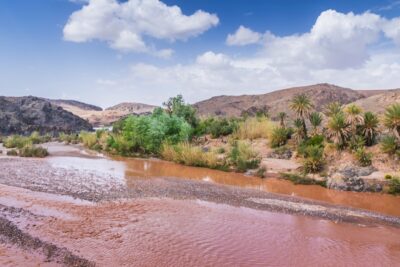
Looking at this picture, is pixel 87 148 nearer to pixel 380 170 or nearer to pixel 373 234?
pixel 380 170

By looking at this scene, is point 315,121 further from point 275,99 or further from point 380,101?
point 275,99

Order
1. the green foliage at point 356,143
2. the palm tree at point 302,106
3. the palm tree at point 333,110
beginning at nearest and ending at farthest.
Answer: the green foliage at point 356,143
the palm tree at point 333,110
the palm tree at point 302,106


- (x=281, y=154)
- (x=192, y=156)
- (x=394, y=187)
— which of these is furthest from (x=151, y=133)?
(x=394, y=187)

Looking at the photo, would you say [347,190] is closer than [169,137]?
Yes

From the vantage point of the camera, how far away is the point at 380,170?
2023 centimetres

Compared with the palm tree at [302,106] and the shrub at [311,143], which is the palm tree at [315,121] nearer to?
the palm tree at [302,106]

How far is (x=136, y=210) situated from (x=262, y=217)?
4.37 meters

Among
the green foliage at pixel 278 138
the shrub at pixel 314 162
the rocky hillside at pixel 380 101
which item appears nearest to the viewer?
the shrub at pixel 314 162

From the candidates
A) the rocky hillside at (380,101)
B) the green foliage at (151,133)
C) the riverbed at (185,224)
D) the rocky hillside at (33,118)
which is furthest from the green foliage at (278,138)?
the rocky hillside at (33,118)

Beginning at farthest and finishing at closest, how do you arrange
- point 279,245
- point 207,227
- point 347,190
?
point 347,190, point 207,227, point 279,245

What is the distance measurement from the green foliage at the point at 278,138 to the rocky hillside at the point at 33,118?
1688 inches

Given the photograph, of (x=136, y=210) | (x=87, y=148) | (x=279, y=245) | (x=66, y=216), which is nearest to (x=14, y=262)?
(x=66, y=216)

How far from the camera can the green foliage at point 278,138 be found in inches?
1089

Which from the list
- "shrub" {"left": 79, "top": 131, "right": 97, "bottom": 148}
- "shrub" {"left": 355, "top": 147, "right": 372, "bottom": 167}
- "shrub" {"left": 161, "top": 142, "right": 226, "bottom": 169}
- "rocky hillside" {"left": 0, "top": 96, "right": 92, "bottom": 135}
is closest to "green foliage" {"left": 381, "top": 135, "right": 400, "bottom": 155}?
"shrub" {"left": 355, "top": 147, "right": 372, "bottom": 167}
